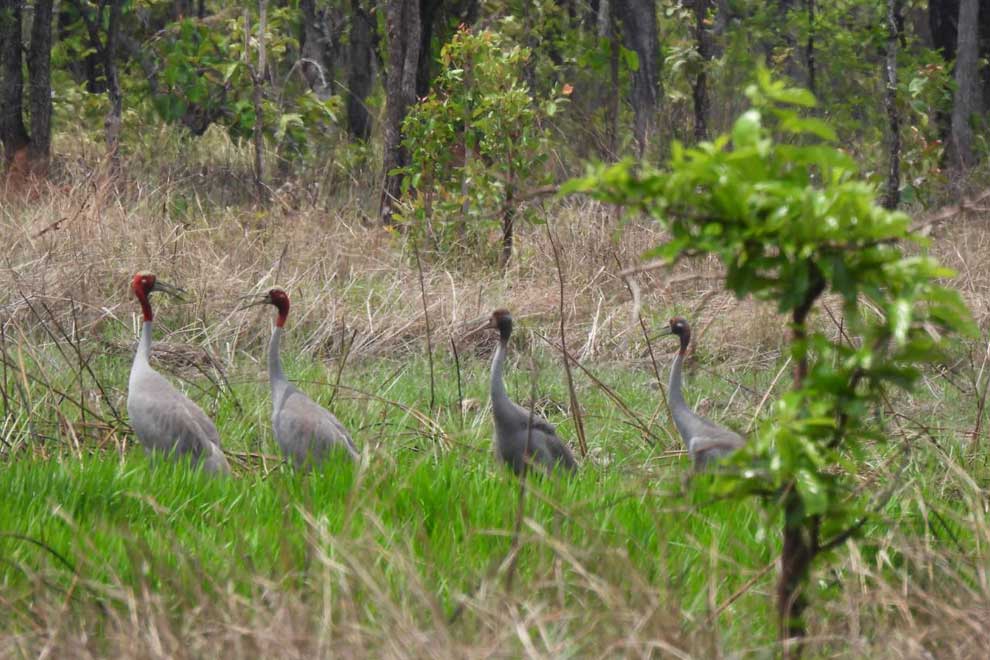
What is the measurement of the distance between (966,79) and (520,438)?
10.4 m

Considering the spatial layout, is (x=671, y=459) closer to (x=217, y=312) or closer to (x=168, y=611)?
(x=168, y=611)

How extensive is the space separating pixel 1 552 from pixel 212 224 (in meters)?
7.20

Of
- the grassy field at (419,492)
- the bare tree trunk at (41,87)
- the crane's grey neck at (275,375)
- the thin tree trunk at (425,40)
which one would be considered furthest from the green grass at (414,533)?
the thin tree trunk at (425,40)

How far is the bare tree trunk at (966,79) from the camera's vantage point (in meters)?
14.3

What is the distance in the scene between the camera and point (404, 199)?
34.9 feet

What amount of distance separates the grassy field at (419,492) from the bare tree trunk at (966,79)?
16.8 ft

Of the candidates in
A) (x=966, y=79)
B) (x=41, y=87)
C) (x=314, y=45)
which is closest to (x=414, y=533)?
(x=41, y=87)

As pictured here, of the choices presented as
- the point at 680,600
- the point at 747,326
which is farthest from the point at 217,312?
the point at 680,600

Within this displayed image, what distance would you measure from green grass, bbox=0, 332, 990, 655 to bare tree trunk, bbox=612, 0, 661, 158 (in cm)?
949

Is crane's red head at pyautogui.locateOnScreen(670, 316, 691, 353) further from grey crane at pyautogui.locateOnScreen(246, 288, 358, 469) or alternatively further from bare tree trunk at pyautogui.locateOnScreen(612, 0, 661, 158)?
bare tree trunk at pyautogui.locateOnScreen(612, 0, 661, 158)

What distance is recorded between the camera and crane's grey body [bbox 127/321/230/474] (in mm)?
5348

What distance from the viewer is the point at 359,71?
57.2 feet

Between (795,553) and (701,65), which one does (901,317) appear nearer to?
(795,553)

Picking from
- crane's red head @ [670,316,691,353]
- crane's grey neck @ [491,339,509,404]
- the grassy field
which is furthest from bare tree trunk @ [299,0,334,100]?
crane's grey neck @ [491,339,509,404]
